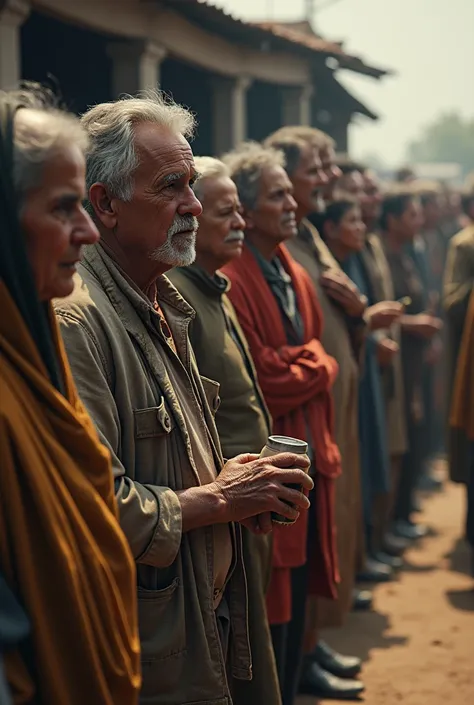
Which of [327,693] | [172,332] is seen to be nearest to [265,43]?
[327,693]

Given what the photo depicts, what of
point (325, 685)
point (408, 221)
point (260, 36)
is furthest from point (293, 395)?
point (260, 36)

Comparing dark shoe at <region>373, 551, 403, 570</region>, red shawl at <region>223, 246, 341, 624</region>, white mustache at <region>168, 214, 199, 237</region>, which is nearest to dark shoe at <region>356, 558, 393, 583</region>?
dark shoe at <region>373, 551, 403, 570</region>

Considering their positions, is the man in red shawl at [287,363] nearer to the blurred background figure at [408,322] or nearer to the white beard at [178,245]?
the white beard at [178,245]

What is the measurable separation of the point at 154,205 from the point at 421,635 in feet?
13.8

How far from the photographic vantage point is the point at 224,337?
4.01 metres

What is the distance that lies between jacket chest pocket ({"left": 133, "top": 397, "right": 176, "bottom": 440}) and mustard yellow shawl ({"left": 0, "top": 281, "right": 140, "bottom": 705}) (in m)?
0.61

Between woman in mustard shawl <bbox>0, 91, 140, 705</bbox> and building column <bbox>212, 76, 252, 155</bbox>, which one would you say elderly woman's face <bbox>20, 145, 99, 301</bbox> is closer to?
woman in mustard shawl <bbox>0, 91, 140, 705</bbox>

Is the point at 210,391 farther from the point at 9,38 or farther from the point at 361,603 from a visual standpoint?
the point at 9,38

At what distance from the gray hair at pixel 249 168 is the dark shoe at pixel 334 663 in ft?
7.59

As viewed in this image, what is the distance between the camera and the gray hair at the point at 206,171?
4.28 meters

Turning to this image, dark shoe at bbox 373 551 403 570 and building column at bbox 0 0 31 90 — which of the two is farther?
dark shoe at bbox 373 551 403 570

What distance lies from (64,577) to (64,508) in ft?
0.42

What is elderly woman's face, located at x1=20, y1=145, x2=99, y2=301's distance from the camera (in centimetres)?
219

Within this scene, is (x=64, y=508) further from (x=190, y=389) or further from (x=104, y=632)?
(x=190, y=389)
